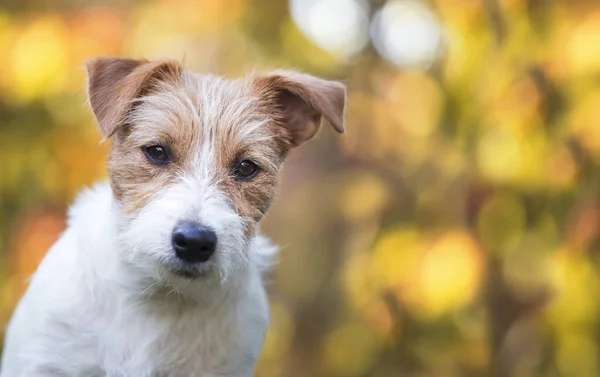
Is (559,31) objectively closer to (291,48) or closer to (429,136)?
(429,136)

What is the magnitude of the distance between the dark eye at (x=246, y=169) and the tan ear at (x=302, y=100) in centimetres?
39

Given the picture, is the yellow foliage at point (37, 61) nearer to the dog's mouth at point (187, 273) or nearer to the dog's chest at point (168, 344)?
the dog's chest at point (168, 344)

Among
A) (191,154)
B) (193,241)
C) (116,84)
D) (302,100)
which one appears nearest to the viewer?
(193,241)

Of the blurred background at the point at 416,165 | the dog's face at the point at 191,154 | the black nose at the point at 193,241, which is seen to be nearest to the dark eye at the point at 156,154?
the dog's face at the point at 191,154

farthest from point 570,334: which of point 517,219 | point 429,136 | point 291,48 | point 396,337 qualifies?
point 291,48

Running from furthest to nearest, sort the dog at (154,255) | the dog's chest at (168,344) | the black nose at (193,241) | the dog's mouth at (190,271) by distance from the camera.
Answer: the dog's chest at (168,344)
the dog at (154,255)
the dog's mouth at (190,271)
the black nose at (193,241)

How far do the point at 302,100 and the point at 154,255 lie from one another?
1.22 meters

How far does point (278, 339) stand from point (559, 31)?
3.64m

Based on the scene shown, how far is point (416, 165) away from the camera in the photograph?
698 centimetres

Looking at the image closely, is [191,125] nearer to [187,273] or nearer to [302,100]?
[187,273]

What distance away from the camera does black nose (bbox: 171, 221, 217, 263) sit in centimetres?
295

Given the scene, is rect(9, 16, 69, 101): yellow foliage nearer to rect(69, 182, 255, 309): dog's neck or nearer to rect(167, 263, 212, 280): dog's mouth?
rect(69, 182, 255, 309): dog's neck

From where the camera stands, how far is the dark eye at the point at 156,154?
334 centimetres

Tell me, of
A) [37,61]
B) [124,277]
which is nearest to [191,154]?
[124,277]
